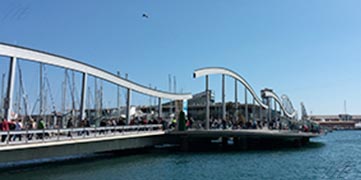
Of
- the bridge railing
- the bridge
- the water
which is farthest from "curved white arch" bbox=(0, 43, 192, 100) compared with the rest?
the water

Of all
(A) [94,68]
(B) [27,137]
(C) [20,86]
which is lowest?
(B) [27,137]

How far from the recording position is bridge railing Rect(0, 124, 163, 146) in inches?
875

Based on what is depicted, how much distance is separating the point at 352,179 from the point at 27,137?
63.6ft

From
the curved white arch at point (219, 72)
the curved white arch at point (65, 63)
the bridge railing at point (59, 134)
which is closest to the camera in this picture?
the bridge railing at point (59, 134)

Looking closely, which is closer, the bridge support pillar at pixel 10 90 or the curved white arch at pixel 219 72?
the bridge support pillar at pixel 10 90

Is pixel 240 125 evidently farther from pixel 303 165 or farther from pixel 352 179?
pixel 352 179

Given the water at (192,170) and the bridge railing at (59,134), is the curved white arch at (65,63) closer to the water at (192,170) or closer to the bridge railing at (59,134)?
the bridge railing at (59,134)

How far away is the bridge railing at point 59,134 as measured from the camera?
22219mm

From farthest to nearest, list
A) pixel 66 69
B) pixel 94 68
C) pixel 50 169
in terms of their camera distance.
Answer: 1. pixel 94 68
2. pixel 66 69
3. pixel 50 169

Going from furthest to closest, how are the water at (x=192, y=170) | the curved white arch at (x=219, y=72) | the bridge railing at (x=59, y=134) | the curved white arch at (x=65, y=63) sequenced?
the curved white arch at (x=219, y=72)
the curved white arch at (x=65, y=63)
the water at (x=192, y=170)
the bridge railing at (x=59, y=134)

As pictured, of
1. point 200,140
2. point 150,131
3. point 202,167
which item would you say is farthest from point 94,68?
point 200,140

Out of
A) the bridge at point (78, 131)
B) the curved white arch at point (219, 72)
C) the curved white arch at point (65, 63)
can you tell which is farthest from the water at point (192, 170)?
the curved white arch at point (219, 72)

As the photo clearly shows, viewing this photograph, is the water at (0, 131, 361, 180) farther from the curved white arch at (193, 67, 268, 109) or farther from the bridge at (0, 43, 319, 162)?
the curved white arch at (193, 67, 268, 109)

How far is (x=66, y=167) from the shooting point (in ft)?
87.9
